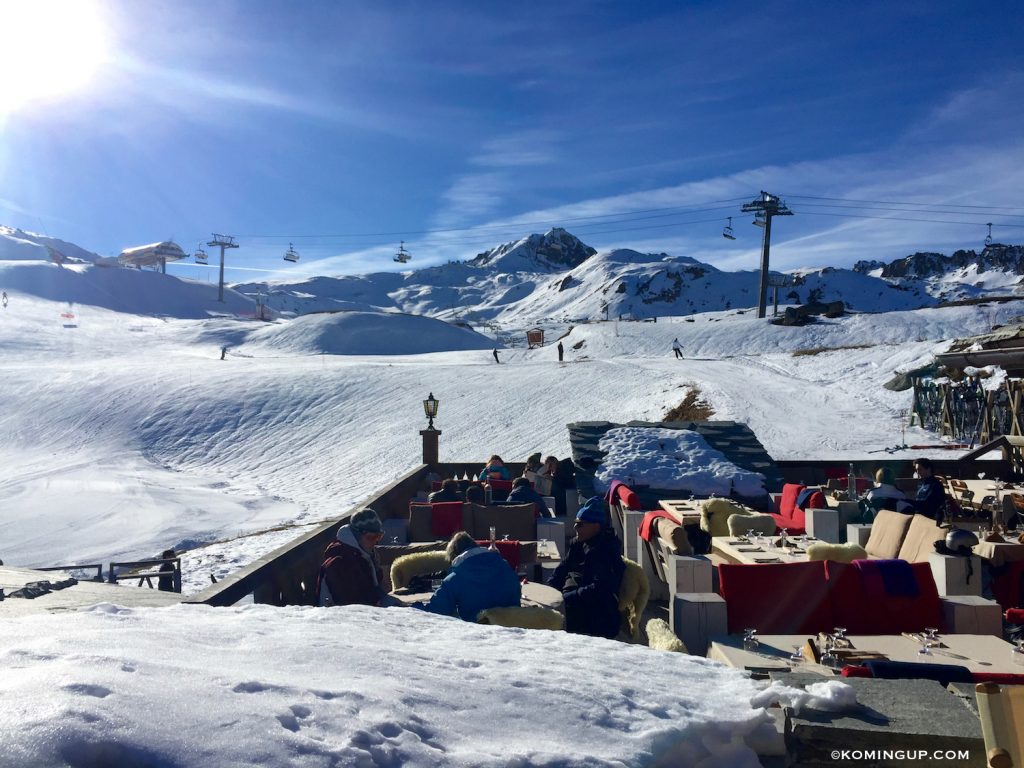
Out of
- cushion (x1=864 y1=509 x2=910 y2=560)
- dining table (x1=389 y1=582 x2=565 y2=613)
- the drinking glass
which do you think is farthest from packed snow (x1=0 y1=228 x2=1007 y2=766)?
cushion (x1=864 y1=509 x2=910 y2=560)

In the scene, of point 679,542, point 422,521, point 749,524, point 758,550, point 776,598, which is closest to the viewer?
point 776,598

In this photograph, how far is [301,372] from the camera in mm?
37906

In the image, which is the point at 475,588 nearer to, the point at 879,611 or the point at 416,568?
the point at 416,568

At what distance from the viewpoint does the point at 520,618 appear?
460 centimetres

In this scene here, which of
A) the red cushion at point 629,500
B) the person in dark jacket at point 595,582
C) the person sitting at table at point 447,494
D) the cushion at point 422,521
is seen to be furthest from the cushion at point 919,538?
the person sitting at table at point 447,494

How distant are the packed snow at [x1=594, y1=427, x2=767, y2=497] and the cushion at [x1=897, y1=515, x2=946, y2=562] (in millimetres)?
4235

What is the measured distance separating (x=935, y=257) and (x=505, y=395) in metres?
184

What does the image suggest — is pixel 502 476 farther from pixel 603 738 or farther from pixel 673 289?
pixel 673 289

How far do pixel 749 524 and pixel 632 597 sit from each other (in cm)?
268

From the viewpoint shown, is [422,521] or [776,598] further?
[422,521]

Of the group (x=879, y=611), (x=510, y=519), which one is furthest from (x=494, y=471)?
(x=879, y=611)

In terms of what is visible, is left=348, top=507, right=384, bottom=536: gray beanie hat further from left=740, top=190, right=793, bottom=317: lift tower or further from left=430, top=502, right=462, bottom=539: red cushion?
left=740, top=190, right=793, bottom=317: lift tower

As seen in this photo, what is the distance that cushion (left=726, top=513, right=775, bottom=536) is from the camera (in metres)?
7.47

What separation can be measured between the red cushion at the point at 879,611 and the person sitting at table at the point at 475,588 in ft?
6.77
